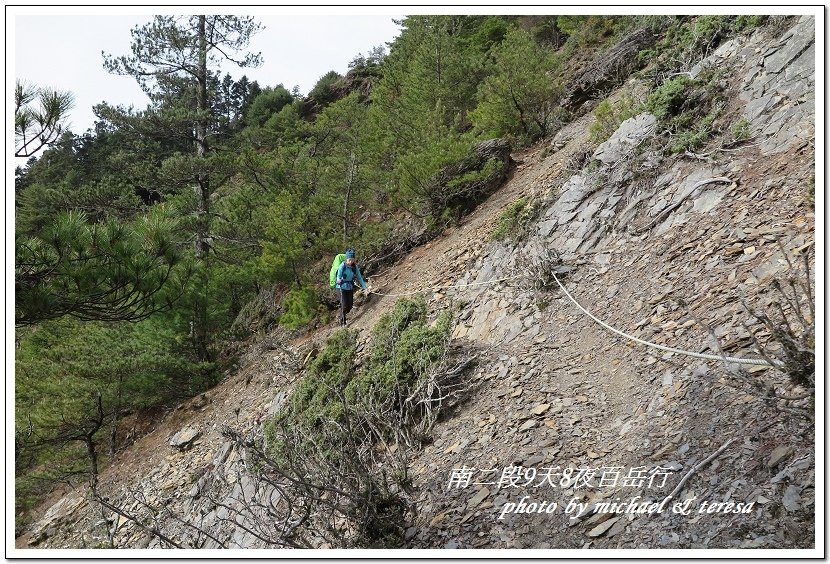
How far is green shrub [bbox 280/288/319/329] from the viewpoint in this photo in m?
10.1

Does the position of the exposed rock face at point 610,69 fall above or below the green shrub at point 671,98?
above

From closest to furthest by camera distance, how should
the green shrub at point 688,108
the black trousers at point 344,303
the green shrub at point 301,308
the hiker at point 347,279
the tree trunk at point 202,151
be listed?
the green shrub at point 688,108 < the hiker at point 347,279 < the black trousers at point 344,303 < the green shrub at point 301,308 < the tree trunk at point 202,151

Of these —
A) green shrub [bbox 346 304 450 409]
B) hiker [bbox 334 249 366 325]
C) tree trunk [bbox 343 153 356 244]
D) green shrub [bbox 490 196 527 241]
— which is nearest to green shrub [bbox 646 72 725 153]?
green shrub [bbox 490 196 527 241]

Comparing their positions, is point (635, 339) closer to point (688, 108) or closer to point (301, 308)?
point (688, 108)

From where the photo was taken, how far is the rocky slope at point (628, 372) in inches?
108

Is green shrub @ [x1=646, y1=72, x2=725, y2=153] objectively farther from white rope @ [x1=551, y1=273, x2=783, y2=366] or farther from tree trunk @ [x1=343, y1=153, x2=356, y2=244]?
tree trunk @ [x1=343, y1=153, x2=356, y2=244]

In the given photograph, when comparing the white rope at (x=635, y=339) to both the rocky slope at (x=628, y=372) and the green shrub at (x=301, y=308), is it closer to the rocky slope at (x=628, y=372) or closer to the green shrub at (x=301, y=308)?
the rocky slope at (x=628, y=372)

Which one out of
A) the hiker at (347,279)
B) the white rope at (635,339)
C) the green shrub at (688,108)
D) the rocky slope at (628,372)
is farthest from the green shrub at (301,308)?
the green shrub at (688,108)

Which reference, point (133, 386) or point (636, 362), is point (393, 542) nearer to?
point (636, 362)

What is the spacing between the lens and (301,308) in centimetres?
1009

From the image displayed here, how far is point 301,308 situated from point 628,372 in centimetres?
740

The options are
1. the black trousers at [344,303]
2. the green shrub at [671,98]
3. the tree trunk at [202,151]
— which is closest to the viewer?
the green shrub at [671,98]

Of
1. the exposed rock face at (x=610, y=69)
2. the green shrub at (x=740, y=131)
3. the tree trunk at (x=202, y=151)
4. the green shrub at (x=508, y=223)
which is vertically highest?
the tree trunk at (x=202, y=151)

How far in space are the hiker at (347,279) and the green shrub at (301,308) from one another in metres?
1.57
